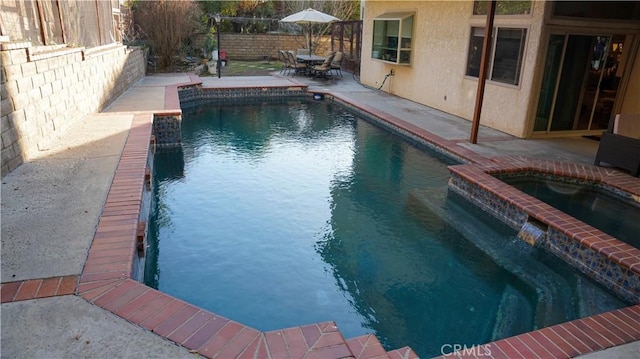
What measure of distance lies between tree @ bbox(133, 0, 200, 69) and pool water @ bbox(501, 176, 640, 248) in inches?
534

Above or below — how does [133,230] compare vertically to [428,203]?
above

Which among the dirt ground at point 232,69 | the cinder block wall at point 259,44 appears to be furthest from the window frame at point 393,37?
the cinder block wall at point 259,44

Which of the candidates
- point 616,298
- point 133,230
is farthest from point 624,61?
point 133,230

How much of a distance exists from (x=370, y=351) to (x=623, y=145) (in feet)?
17.0

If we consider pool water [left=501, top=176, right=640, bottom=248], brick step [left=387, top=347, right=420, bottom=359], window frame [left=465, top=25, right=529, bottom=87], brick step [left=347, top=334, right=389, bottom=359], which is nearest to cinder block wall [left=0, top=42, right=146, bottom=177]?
brick step [left=347, top=334, right=389, bottom=359]

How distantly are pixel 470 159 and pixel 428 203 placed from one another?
54.0 inches

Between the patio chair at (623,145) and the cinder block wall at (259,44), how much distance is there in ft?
56.8

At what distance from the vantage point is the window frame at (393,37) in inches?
439

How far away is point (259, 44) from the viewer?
21562 millimetres

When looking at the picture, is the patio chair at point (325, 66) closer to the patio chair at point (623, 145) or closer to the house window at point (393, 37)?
the house window at point (393, 37)

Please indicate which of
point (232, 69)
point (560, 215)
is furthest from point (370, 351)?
point (232, 69)

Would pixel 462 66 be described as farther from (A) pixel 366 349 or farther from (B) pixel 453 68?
(A) pixel 366 349

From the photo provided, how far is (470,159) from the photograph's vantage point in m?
6.27

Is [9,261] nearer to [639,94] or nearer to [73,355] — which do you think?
[73,355]
